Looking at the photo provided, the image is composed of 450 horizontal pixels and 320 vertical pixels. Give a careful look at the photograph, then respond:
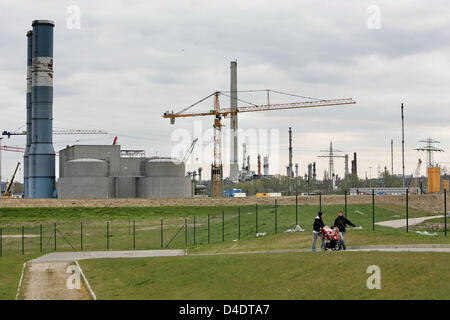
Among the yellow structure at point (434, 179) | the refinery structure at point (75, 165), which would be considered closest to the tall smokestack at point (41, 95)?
the refinery structure at point (75, 165)

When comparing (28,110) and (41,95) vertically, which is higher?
(41,95)

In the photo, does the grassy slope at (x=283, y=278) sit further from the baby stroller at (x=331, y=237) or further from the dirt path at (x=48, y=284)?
the baby stroller at (x=331, y=237)

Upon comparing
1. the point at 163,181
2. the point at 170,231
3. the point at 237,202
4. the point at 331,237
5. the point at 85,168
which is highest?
the point at 85,168

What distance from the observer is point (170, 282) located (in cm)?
2902

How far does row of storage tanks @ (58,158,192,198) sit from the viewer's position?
12412cm

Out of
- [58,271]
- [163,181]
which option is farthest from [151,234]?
[163,181]

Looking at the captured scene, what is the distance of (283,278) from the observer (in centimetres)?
2575

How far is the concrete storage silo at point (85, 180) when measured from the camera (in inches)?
4877

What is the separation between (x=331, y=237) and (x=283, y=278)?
653 cm

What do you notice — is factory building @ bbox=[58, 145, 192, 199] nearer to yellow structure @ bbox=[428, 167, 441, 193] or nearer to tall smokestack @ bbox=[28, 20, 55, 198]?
tall smokestack @ bbox=[28, 20, 55, 198]

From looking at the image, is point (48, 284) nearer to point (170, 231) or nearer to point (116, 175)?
point (170, 231)

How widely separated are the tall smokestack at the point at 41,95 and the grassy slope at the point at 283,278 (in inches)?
3504
